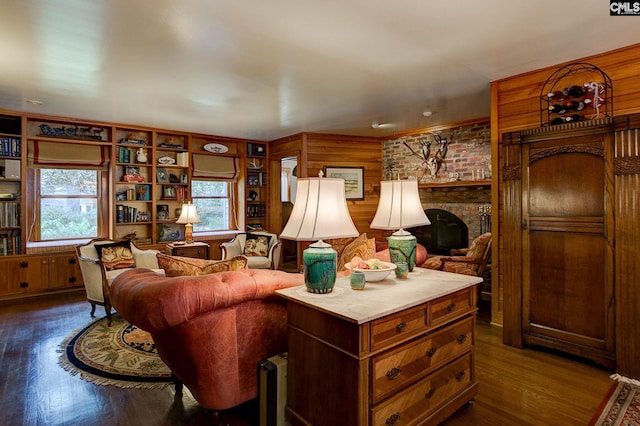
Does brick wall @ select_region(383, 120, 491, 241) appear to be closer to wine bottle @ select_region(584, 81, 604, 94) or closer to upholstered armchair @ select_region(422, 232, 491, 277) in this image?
upholstered armchair @ select_region(422, 232, 491, 277)

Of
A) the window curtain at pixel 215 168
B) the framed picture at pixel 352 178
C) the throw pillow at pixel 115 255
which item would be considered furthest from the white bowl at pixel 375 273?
the window curtain at pixel 215 168

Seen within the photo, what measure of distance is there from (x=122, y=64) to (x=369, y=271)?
287 centimetres

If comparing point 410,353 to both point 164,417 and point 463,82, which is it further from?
point 463,82

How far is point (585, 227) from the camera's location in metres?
2.84

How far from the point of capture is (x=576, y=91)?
3014 mm

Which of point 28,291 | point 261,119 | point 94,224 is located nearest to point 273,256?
point 261,119

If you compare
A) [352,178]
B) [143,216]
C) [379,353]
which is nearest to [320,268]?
[379,353]

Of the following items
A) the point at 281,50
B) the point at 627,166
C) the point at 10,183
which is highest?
the point at 281,50

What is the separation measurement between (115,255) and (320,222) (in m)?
3.50

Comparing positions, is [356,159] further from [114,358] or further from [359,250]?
[114,358]

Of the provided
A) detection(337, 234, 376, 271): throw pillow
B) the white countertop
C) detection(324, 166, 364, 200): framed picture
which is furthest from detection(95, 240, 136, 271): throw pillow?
detection(324, 166, 364, 200): framed picture

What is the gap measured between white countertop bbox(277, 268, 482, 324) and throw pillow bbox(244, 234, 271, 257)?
3.32 meters

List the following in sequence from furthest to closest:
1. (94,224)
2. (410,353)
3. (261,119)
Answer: (94,224), (261,119), (410,353)

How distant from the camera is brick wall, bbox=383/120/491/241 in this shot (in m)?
5.39
